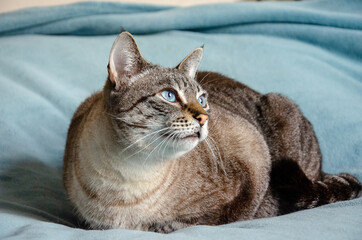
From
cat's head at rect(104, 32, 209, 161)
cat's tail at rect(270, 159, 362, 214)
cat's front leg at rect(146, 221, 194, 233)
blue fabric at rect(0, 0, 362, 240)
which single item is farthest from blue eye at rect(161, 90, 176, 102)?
blue fabric at rect(0, 0, 362, 240)

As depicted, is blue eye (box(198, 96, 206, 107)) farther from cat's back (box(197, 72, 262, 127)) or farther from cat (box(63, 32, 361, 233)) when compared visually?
cat's back (box(197, 72, 262, 127))

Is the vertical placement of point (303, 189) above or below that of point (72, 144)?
below

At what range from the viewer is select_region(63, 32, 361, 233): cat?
1.74 meters

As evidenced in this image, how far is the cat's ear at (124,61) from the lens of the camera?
1.74 m

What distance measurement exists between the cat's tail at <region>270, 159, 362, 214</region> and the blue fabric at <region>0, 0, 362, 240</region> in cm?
31

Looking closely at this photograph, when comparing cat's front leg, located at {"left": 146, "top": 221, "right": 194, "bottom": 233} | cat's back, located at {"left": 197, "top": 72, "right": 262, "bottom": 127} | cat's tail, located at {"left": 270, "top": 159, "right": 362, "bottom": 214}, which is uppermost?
cat's back, located at {"left": 197, "top": 72, "right": 262, "bottom": 127}

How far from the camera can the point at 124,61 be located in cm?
182

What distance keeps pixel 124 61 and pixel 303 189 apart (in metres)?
1.05

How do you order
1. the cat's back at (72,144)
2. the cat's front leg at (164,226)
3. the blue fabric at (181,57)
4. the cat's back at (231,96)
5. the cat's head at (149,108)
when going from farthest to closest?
the blue fabric at (181,57), the cat's back at (231,96), the cat's back at (72,144), the cat's front leg at (164,226), the cat's head at (149,108)

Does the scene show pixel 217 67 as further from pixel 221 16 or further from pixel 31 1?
pixel 31 1

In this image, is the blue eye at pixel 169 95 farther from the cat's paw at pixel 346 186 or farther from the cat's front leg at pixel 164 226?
the cat's paw at pixel 346 186

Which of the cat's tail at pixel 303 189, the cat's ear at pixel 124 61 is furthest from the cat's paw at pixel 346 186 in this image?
the cat's ear at pixel 124 61

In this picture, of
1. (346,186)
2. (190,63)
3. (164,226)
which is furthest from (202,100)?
(346,186)

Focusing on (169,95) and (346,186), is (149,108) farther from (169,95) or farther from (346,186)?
(346,186)
